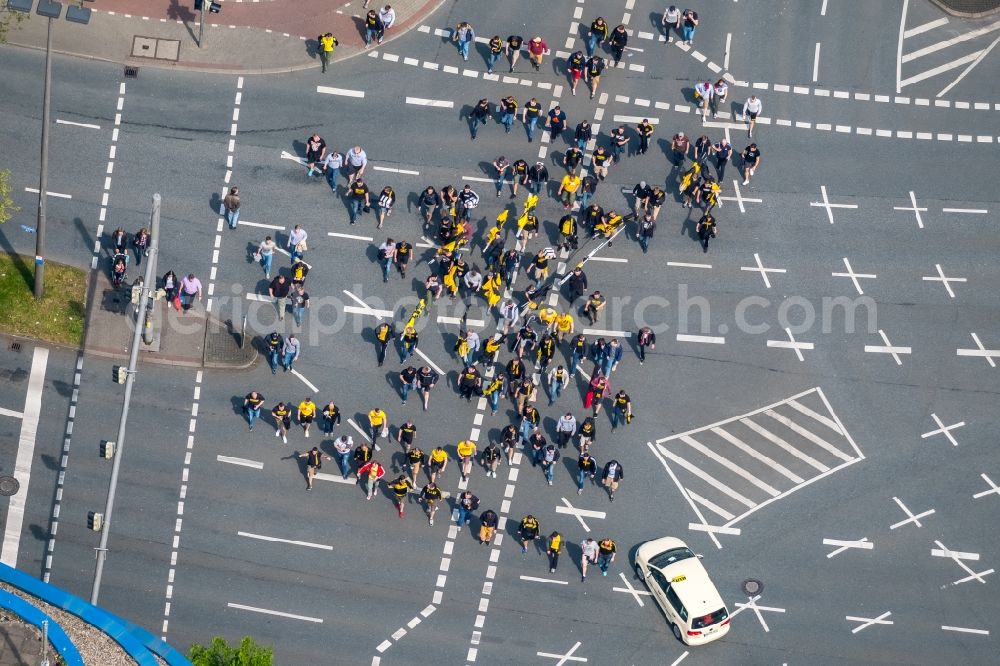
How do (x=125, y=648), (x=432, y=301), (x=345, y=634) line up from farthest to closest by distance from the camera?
1. (x=432, y=301)
2. (x=345, y=634)
3. (x=125, y=648)

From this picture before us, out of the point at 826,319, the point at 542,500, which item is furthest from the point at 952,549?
the point at 542,500

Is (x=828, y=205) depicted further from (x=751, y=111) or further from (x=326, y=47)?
(x=326, y=47)

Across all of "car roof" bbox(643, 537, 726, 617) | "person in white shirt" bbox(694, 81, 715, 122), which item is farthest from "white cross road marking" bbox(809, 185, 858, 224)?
"car roof" bbox(643, 537, 726, 617)

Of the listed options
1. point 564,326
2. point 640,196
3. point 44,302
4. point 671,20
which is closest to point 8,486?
point 44,302

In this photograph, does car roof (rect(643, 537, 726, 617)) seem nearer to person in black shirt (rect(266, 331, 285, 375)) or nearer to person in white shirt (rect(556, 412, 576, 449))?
person in white shirt (rect(556, 412, 576, 449))

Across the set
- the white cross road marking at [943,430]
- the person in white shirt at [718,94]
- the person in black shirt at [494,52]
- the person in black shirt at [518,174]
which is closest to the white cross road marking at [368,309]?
the person in black shirt at [518,174]

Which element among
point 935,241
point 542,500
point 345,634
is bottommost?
point 345,634

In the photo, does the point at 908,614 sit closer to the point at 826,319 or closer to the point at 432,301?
the point at 826,319
